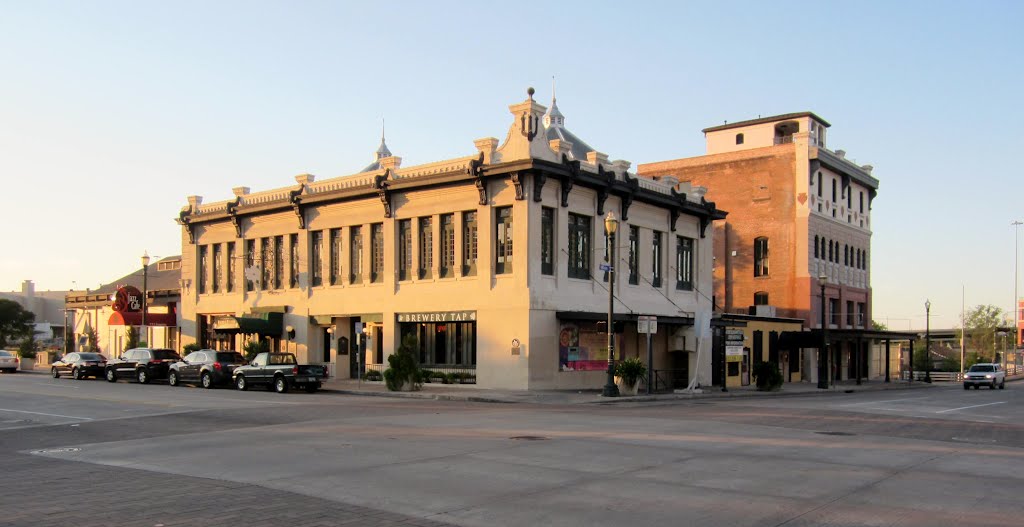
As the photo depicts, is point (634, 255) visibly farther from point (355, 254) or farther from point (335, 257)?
point (335, 257)

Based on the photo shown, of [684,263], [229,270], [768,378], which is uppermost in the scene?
[684,263]

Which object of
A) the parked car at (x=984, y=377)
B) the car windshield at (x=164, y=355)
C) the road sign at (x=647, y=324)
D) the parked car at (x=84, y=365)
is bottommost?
the parked car at (x=984, y=377)

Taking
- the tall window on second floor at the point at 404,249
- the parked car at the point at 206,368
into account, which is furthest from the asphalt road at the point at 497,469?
the tall window on second floor at the point at 404,249

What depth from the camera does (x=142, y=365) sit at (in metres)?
40.9

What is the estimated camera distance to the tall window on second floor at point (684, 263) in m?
43.7

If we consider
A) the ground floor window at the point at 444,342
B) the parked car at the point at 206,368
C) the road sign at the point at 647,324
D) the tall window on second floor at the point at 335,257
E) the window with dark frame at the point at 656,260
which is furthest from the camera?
the tall window on second floor at the point at 335,257

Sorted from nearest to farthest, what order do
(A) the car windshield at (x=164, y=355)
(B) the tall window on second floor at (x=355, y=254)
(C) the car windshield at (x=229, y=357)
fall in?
(C) the car windshield at (x=229, y=357) < (A) the car windshield at (x=164, y=355) < (B) the tall window on second floor at (x=355, y=254)

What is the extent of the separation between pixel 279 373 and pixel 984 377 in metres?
42.8

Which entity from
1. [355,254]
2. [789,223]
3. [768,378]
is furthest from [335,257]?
[789,223]

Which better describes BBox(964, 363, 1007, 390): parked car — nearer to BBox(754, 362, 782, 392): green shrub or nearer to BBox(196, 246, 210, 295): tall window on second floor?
BBox(754, 362, 782, 392): green shrub

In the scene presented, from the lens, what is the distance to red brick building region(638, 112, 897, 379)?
5631 cm

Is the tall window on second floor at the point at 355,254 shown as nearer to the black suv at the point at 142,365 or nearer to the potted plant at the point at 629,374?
the black suv at the point at 142,365

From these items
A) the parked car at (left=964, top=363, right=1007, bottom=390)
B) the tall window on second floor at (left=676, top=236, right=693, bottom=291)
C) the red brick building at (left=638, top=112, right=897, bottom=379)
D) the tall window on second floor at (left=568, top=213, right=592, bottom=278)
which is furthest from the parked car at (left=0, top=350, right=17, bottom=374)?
the parked car at (left=964, top=363, right=1007, bottom=390)

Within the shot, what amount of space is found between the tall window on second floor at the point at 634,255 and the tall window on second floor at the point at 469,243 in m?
7.83
